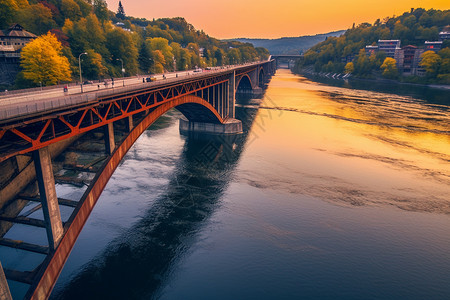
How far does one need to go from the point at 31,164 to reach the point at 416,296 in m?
31.8

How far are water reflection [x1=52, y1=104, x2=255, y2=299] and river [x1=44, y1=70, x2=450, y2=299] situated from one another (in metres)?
0.11

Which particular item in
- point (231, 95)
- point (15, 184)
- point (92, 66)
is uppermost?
point (92, 66)

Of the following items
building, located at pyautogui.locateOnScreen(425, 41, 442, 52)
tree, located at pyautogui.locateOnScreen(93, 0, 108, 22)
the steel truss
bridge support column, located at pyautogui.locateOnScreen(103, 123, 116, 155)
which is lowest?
bridge support column, located at pyautogui.locateOnScreen(103, 123, 116, 155)

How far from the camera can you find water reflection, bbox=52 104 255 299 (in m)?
22.4

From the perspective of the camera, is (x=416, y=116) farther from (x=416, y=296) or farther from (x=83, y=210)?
(x=83, y=210)

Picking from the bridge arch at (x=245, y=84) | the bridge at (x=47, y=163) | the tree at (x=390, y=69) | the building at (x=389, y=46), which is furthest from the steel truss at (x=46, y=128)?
the building at (x=389, y=46)

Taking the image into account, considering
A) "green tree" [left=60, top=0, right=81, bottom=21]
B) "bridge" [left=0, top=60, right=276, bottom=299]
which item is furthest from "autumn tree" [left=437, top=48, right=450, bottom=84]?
"green tree" [left=60, top=0, right=81, bottom=21]

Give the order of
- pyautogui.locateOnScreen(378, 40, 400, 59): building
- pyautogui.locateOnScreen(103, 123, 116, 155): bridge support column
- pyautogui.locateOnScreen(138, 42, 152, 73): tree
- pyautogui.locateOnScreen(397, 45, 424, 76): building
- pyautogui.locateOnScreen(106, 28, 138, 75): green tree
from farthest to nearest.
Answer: pyautogui.locateOnScreen(378, 40, 400, 59): building → pyautogui.locateOnScreen(397, 45, 424, 76): building → pyautogui.locateOnScreen(138, 42, 152, 73): tree → pyautogui.locateOnScreen(106, 28, 138, 75): green tree → pyautogui.locateOnScreen(103, 123, 116, 155): bridge support column

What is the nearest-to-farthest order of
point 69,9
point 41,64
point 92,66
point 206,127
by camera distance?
point 41,64, point 206,127, point 92,66, point 69,9

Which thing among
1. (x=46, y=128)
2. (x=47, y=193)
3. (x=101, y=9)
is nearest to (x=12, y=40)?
(x=46, y=128)

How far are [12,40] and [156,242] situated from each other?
198ft

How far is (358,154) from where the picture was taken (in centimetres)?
5259

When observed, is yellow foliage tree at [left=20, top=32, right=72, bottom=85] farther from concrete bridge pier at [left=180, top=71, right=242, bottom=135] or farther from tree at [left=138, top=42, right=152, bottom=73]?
tree at [left=138, top=42, right=152, bottom=73]

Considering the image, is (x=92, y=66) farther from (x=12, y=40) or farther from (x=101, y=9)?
(x=101, y=9)
